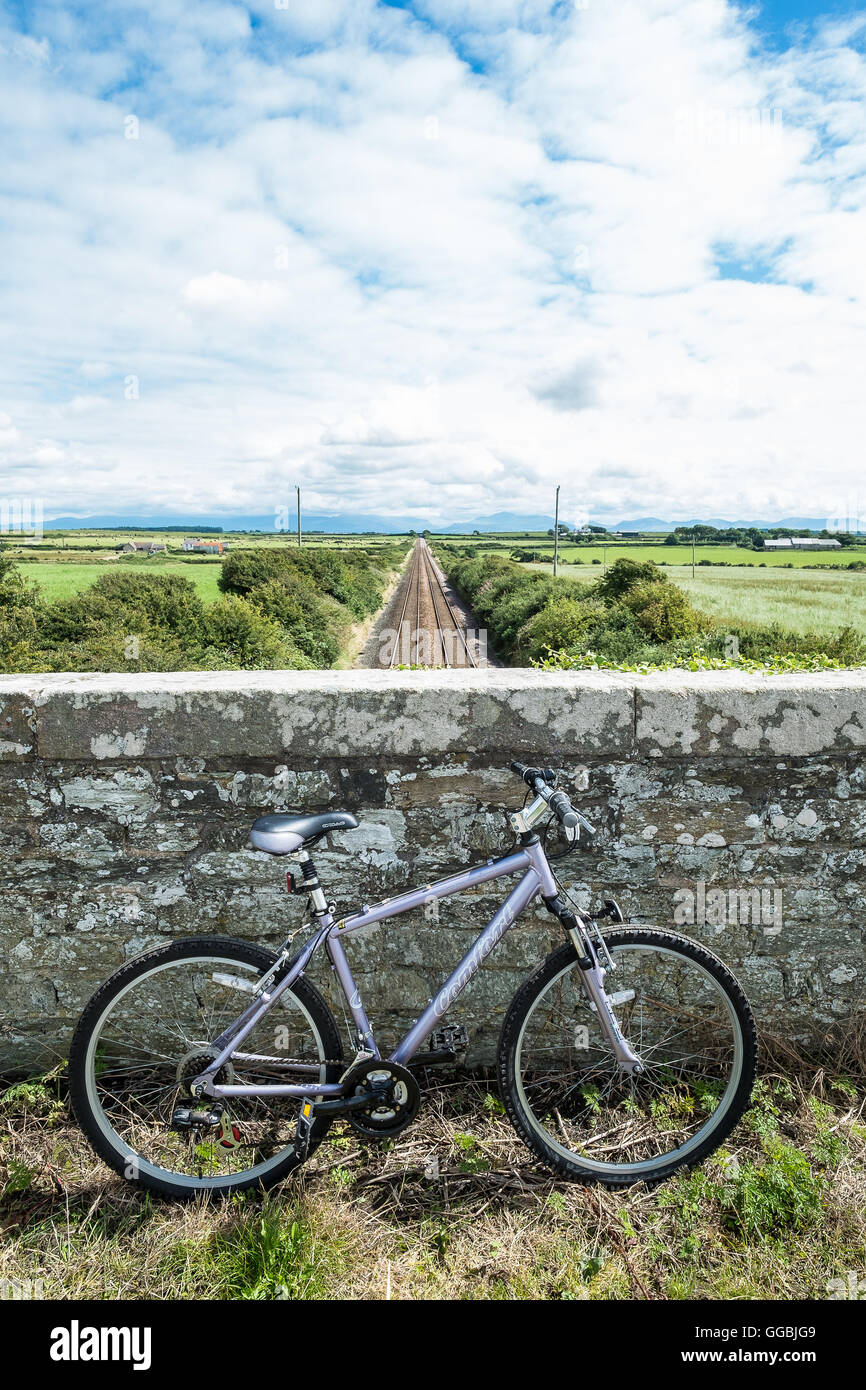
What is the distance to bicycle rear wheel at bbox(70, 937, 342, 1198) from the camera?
2.30 metres

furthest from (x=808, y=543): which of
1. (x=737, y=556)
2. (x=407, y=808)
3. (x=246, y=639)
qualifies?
(x=407, y=808)

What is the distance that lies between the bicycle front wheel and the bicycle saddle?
767mm

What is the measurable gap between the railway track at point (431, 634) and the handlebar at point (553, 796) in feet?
44.8

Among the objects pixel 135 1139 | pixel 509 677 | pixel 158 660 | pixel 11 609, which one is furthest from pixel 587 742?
pixel 11 609

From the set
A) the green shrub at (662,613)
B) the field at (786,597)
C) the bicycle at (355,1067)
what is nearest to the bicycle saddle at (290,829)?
the bicycle at (355,1067)

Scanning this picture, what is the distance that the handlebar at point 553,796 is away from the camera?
218 centimetres

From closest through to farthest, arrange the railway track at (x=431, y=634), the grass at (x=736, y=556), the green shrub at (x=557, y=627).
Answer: the green shrub at (x=557, y=627) → the railway track at (x=431, y=634) → the grass at (x=736, y=556)

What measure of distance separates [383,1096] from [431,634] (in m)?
33.5

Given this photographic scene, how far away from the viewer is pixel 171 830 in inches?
104

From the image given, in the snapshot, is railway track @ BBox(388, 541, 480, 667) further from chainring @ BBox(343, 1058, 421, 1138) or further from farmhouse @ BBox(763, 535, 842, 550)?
farmhouse @ BBox(763, 535, 842, 550)

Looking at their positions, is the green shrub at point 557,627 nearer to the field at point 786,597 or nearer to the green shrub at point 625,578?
the green shrub at point 625,578

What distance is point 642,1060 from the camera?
105 inches
